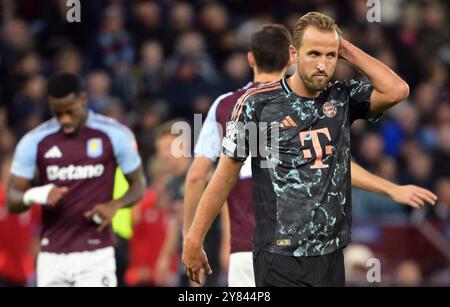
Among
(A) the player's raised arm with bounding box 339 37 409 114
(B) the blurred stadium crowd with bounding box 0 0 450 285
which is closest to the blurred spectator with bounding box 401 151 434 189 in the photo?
(B) the blurred stadium crowd with bounding box 0 0 450 285

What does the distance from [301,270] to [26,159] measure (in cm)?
284

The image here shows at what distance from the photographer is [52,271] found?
7699mm

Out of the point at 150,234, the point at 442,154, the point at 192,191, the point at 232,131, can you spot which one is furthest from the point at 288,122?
the point at 442,154

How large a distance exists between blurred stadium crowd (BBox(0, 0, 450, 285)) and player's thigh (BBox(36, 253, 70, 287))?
405cm

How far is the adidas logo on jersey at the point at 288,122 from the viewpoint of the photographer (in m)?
5.71

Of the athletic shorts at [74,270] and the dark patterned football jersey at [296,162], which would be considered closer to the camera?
the dark patterned football jersey at [296,162]

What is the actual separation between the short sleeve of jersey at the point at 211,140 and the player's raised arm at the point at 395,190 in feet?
2.96

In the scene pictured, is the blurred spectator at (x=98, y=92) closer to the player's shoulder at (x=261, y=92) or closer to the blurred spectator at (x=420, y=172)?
the blurred spectator at (x=420, y=172)

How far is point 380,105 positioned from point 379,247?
6.26 m

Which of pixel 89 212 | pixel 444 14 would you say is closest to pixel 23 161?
pixel 89 212

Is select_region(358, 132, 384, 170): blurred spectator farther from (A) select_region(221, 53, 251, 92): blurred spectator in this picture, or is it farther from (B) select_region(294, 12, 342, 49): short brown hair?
(B) select_region(294, 12, 342, 49): short brown hair

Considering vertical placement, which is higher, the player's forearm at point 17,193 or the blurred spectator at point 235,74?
the blurred spectator at point 235,74

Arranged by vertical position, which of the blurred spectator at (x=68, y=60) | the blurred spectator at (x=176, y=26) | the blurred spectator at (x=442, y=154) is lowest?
the blurred spectator at (x=442, y=154)

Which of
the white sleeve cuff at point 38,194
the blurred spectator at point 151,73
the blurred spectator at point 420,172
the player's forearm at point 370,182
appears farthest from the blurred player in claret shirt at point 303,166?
the blurred spectator at point 151,73
